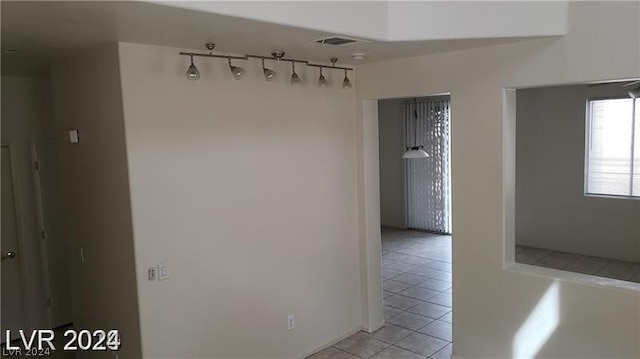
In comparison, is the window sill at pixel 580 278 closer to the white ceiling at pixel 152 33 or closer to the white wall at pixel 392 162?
the white ceiling at pixel 152 33

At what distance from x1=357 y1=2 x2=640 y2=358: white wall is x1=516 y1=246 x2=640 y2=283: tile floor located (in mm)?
A: 3241

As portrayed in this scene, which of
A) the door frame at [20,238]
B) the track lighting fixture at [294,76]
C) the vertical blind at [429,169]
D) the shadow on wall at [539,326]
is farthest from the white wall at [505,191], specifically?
the vertical blind at [429,169]

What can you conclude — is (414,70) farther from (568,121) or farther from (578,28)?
(568,121)

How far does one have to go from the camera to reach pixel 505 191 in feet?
11.3

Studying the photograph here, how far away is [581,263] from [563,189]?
112cm

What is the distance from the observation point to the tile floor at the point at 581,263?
605 centimetres

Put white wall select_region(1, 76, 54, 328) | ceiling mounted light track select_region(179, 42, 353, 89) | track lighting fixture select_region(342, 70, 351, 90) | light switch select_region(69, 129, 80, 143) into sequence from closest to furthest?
ceiling mounted light track select_region(179, 42, 353, 89) → light switch select_region(69, 129, 80, 143) → track lighting fixture select_region(342, 70, 351, 90) → white wall select_region(1, 76, 54, 328)

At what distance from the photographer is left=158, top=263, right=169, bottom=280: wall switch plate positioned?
3.12 meters

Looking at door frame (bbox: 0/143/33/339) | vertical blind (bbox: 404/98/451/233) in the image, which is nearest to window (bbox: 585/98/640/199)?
vertical blind (bbox: 404/98/451/233)

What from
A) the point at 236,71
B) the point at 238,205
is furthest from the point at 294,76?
the point at 238,205

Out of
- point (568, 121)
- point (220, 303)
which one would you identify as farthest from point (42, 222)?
point (568, 121)

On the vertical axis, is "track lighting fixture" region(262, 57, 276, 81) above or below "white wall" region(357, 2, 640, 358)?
above

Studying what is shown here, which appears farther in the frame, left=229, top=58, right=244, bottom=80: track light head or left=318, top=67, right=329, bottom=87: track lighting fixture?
left=318, top=67, right=329, bottom=87: track lighting fixture

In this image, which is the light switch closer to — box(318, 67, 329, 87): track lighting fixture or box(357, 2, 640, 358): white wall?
box(318, 67, 329, 87): track lighting fixture
